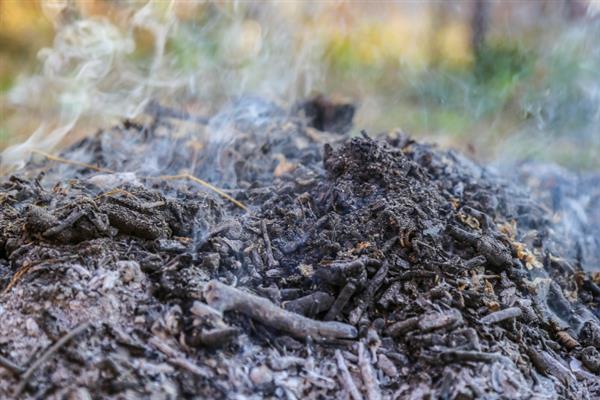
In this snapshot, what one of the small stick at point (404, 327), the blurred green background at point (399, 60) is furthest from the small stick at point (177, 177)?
the small stick at point (404, 327)

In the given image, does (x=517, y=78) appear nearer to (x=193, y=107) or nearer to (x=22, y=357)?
(x=193, y=107)

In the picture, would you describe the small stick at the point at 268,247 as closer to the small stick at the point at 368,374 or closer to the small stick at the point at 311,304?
the small stick at the point at 311,304


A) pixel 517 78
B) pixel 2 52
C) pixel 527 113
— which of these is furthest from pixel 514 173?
pixel 2 52

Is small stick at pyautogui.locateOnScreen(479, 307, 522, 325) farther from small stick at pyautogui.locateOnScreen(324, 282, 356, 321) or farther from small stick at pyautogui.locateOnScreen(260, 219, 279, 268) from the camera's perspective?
small stick at pyautogui.locateOnScreen(260, 219, 279, 268)

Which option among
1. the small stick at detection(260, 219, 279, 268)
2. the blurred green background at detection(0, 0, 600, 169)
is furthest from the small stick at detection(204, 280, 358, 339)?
the blurred green background at detection(0, 0, 600, 169)

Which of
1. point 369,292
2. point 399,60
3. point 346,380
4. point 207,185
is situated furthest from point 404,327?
point 399,60

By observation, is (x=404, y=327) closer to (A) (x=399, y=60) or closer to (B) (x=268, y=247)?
(B) (x=268, y=247)

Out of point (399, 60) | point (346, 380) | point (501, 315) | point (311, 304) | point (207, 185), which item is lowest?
point (346, 380)
